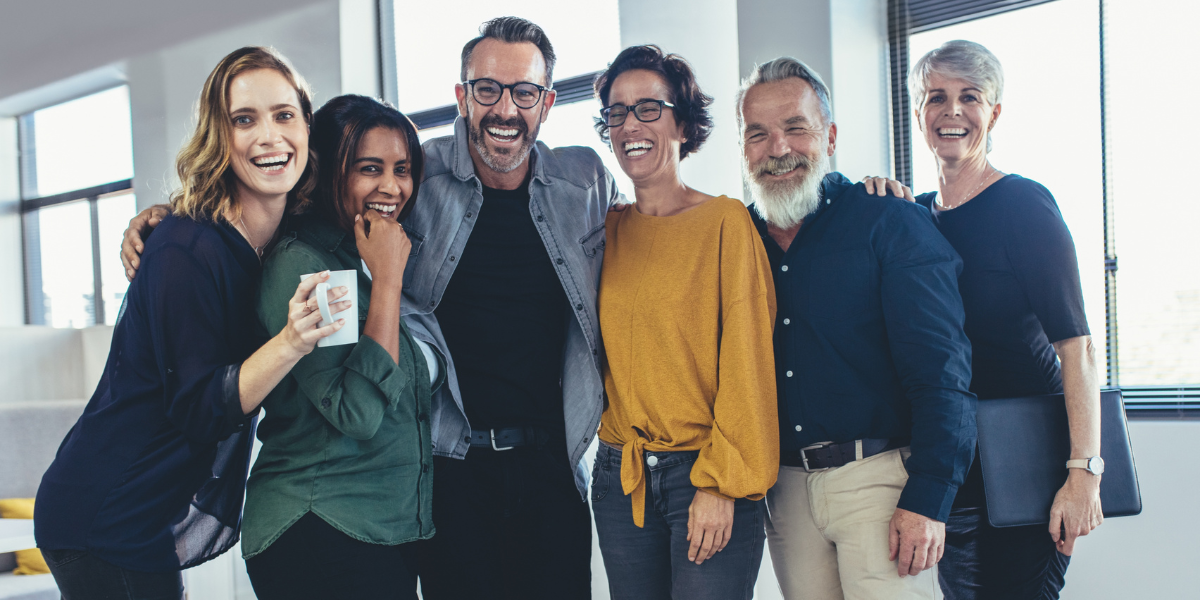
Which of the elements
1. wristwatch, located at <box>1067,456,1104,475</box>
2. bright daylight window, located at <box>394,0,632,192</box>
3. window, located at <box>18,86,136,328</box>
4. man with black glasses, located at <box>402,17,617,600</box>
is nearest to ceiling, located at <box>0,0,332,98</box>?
window, located at <box>18,86,136,328</box>

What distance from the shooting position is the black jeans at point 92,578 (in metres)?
1.22

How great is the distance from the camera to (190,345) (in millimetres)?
1184

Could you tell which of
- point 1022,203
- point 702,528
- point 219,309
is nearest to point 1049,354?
point 1022,203

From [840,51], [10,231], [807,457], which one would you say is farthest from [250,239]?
[10,231]

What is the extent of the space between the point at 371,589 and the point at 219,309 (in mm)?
521

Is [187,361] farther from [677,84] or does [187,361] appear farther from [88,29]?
[88,29]

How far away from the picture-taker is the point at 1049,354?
1.62m

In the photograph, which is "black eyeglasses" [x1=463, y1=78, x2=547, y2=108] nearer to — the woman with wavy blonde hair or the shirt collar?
the shirt collar

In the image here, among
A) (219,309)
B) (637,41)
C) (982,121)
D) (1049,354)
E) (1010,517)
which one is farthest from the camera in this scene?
(637,41)

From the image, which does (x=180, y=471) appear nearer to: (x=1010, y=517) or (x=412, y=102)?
(x=1010, y=517)

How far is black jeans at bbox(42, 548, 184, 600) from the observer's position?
4.02 feet

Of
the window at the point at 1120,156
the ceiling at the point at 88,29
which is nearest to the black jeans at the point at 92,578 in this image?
the window at the point at 1120,156

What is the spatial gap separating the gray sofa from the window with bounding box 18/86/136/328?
43.3 inches

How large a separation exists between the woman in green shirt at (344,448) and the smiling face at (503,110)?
0.37 m
